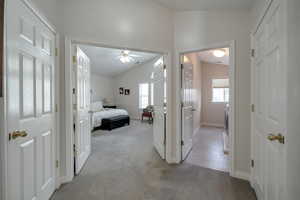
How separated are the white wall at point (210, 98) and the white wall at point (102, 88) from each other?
5.39 metres

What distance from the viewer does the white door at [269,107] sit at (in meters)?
1.20

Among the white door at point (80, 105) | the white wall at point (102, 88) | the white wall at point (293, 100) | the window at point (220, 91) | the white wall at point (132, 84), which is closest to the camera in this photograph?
the white wall at point (293, 100)

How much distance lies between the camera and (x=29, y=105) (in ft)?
4.82

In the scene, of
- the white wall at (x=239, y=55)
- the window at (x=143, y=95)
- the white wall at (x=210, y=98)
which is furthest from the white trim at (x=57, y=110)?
the window at (x=143, y=95)

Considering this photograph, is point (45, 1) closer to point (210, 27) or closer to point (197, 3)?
point (197, 3)

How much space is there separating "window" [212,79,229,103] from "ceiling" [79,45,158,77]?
112 inches

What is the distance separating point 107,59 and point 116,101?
3.47 m

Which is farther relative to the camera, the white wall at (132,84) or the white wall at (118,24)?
the white wall at (132,84)

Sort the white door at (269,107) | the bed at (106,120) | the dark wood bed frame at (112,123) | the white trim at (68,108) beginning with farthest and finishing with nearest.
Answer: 1. the dark wood bed frame at (112,123)
2. the bed at (106,120)
3. the white trim at (68,108)
4. the white door at (269,107)

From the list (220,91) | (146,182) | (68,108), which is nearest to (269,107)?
(146,182)

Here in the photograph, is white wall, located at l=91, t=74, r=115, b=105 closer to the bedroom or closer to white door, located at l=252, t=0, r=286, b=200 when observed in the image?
A: the bedroom

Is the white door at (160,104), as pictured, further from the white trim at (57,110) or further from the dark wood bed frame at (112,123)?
the dark wood bed frame at (112,123)

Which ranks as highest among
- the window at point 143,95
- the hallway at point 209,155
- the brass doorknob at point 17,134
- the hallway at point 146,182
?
the window at point 143,95

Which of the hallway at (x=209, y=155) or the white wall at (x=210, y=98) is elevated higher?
the white wall at (x=210, y=98)
